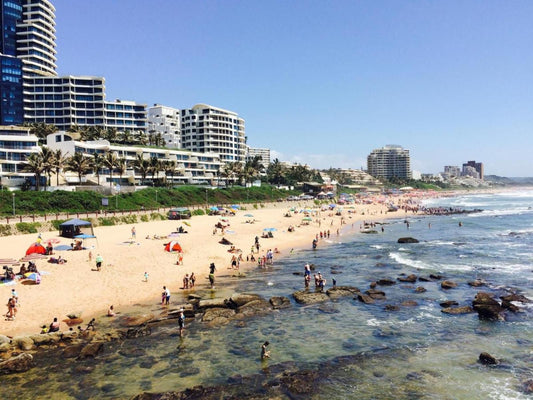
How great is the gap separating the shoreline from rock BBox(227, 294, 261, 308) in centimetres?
363

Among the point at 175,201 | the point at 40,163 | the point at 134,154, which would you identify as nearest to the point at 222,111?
the point at 134,154

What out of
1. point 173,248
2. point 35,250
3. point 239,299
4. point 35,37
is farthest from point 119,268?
point 35,37

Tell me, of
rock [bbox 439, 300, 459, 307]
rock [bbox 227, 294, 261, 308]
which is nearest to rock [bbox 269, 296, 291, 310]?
rock [bbox 227, 294, 261, 308]

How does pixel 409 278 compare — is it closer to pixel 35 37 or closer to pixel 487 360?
pixel 487 360

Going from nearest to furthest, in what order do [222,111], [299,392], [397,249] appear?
[299,392]
[397,249]
[222,111]

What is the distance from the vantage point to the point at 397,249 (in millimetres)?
51438

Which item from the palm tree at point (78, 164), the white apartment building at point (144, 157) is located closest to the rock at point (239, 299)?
the palm tree at point (78, 164)

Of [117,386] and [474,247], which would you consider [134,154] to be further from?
[117,386]

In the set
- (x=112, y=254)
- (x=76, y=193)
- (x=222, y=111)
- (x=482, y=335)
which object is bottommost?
(x=482, y=335)

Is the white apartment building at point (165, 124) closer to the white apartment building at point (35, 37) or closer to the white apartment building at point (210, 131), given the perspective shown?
the white apartment building at point (210, 131)

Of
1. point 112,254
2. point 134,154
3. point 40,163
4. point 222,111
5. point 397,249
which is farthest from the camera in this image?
point 222,111

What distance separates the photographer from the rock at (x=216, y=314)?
24578 mm

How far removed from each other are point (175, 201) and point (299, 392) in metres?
71.6

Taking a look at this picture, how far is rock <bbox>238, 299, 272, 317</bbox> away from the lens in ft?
85.0
